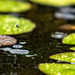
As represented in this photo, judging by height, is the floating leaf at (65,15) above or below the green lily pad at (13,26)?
above

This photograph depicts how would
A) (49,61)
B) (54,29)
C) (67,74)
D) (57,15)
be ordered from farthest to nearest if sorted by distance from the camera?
(57,15) → (54,29) → (49,61) → (67,74)

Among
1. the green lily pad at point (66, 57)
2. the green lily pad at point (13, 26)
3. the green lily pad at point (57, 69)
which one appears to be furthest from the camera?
the green lily pad at point (13, 26)

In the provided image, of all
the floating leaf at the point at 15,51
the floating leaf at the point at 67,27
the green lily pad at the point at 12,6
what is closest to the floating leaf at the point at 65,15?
the floating leaf at the point at 67,27

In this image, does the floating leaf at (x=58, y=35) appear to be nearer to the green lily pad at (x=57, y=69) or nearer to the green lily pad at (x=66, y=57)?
the green lily pad at (x=66, y=57)

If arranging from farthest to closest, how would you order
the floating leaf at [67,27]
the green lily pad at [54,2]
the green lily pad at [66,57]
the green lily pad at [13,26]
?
the green lily pad at [54,2] → the floating leaf at [67,27] → the green lily pad at [13,26] → the green lily pad at [66,57]

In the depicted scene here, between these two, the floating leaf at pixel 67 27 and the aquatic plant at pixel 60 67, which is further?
the floating leaf at pixel 67 27

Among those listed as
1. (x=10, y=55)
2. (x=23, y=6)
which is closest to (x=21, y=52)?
(x=10, y=55)

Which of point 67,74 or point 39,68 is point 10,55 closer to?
point 39,68

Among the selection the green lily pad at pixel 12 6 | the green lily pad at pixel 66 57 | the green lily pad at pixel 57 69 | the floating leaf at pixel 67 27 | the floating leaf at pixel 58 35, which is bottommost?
the green lily pad at pixel 57 69
